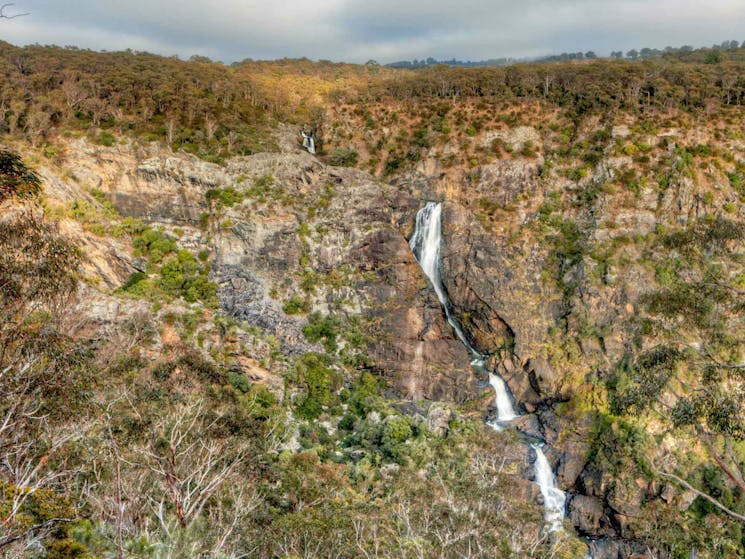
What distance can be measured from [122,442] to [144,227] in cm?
2918

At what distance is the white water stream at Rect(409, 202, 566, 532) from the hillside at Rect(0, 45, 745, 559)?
2.76 ft

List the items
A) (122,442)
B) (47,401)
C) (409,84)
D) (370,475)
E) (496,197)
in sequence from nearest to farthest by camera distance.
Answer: (47,401) → (122,442) → (370,475) → (496,197) → (409,84)

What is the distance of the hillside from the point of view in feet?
73.9

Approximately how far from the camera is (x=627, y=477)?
34.9 metres

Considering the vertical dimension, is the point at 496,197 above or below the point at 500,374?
above

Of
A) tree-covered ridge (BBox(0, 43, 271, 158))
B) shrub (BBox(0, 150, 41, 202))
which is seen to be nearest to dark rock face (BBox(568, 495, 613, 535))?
shrub (BBox(0, 150, 41, 202))

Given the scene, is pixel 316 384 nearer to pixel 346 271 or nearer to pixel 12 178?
pixel 346 271

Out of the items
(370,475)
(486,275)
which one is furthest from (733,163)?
(370,475)

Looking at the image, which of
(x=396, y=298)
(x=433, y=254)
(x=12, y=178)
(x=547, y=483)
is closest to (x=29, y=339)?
(x=12, y=178)

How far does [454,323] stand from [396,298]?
665 centimetres

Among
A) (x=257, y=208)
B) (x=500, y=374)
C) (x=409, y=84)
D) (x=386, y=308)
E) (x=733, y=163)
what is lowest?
(x=500, y=374)

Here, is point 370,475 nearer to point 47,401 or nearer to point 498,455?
point 498,455

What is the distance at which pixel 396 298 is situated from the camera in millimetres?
48219

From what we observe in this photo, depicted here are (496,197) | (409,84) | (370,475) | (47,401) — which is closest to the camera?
(47,401)
